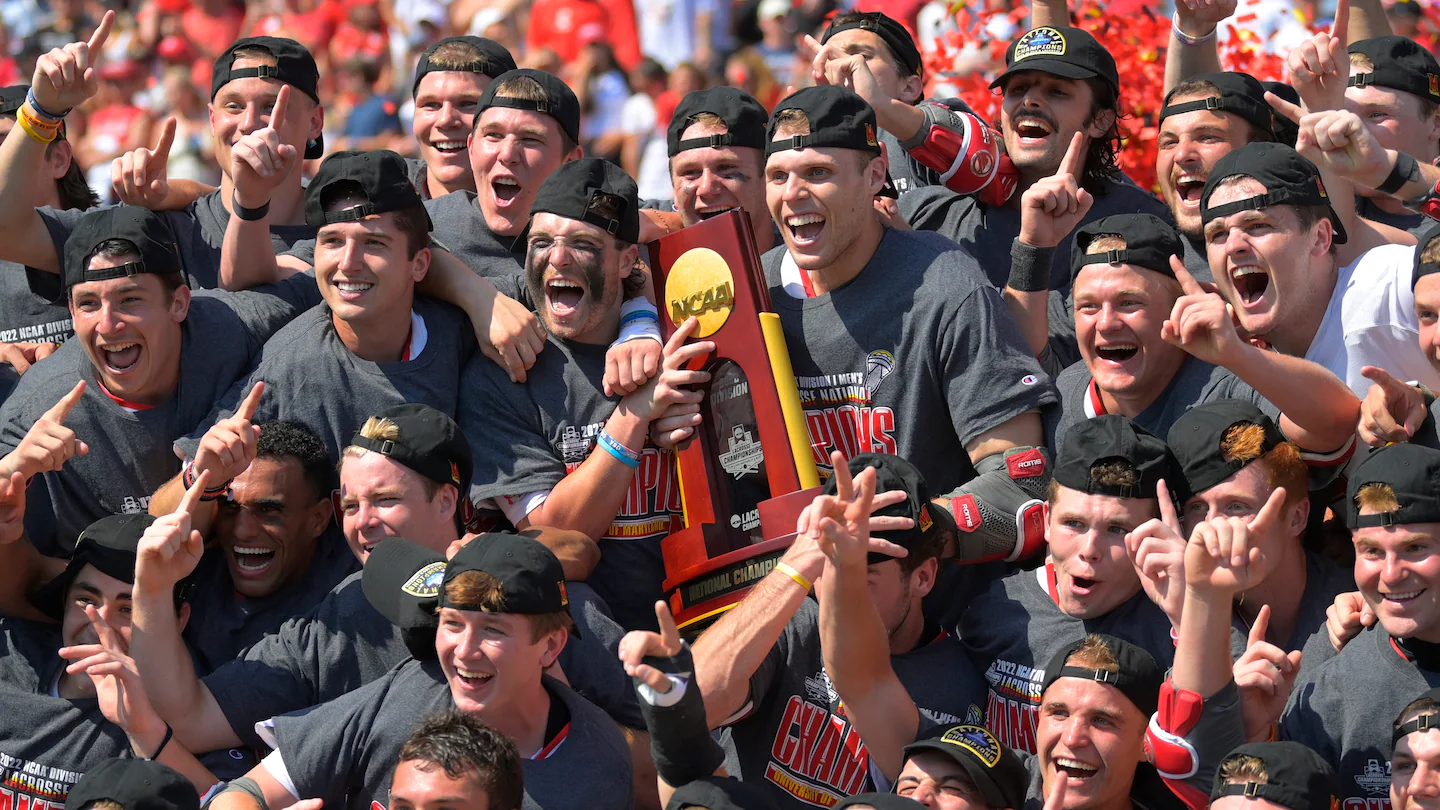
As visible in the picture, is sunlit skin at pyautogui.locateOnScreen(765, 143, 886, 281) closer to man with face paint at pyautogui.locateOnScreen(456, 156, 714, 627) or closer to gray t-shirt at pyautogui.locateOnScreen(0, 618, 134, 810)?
man with face paint at pyautogui.locateOnScreen(456, 156, 714, 627)

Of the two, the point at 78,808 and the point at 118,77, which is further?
the point at 118,77

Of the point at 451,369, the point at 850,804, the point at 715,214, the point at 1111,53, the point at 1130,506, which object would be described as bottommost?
the point at 850,804

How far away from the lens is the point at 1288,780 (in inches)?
198

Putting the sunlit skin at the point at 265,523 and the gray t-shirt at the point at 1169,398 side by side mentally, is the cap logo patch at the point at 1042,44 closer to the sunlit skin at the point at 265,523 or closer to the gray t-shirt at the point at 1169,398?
the gray t-shirt at the point at 1169,398

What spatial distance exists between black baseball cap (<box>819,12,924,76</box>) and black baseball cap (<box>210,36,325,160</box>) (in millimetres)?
2158

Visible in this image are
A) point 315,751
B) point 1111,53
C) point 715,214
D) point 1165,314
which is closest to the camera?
point 315,751

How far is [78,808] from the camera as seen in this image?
5.37 metres

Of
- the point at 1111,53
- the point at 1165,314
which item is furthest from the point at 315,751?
the point at 1111,53

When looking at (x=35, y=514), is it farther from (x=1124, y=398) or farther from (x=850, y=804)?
(x=1124, y=398)

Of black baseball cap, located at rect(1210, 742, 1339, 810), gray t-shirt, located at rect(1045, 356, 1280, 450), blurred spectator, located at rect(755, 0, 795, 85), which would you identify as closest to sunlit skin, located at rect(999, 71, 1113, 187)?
gray t-shirt, located at rect(1045, 356, 1280, 450)

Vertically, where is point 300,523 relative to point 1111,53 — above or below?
below

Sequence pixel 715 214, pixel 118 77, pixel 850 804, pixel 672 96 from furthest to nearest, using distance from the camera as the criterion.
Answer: pixel 118 77 → pixel 672 96 → pixel 715 214 → pixel 850 804

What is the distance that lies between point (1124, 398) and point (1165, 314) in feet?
1.02

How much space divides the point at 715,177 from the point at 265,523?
2101 mm
